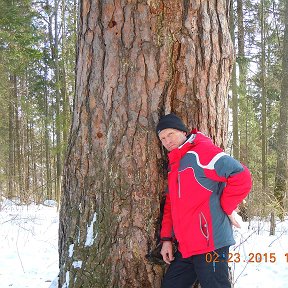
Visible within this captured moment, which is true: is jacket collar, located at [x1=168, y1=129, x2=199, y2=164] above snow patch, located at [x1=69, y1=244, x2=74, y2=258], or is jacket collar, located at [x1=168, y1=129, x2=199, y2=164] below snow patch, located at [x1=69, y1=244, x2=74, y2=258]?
above

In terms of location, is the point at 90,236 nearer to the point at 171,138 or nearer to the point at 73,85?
the point at 171,138

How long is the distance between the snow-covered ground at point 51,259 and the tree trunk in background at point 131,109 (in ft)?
3.43

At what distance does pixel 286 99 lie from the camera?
10.0 metres

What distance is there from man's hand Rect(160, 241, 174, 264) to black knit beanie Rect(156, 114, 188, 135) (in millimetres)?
795

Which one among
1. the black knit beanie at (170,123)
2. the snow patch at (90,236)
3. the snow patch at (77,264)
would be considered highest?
the black knit beanie at (170,123)

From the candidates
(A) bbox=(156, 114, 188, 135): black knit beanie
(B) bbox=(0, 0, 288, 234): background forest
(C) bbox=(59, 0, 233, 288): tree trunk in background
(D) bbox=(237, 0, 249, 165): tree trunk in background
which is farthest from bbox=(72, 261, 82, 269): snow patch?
(D) bbox=(237, 0, 249, 165): tree trunk in background

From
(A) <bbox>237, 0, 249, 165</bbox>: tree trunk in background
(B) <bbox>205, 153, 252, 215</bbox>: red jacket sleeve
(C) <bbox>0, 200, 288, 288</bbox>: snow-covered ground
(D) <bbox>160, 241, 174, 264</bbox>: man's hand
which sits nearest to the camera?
(B) <bbox>205, 153, 252, 215</bbox>: red jacket sleeve

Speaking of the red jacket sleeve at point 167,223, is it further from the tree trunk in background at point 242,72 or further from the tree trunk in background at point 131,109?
the tree trunk in background at point 242,72

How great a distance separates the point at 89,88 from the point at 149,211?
3.33ft

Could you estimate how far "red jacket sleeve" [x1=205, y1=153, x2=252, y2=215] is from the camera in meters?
2.31

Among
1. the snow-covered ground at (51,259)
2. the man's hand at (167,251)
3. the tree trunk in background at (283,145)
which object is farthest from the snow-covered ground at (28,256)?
the tree trunk in background at (283,145)

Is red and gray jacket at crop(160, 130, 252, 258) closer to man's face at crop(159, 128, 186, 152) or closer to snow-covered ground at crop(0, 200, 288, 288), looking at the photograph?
man's face at crop(159, 128, 186, 152)

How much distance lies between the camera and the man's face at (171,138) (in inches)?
97.4

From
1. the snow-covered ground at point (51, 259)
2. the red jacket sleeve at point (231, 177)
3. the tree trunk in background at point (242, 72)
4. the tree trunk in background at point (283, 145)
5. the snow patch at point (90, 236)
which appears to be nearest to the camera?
the red jacket sleeve at point (231, 177)
